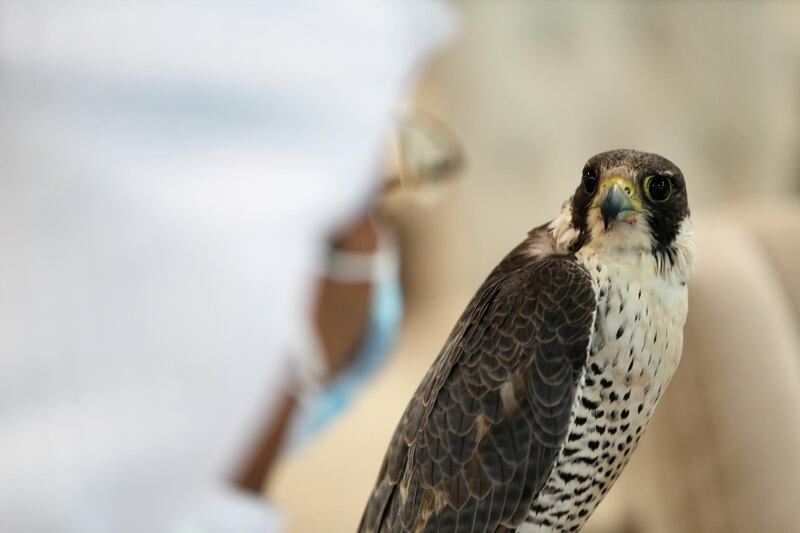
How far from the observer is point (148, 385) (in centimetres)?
69

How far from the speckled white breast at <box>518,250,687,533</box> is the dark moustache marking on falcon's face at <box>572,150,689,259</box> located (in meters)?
0.01

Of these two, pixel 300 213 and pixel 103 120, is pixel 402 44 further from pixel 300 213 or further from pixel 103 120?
pixel 103 120

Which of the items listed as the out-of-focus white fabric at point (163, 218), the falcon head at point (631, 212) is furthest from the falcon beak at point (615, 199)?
the out-of-focus white fabric at point (163, 218)

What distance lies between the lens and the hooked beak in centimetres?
26

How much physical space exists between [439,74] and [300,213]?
0.27m

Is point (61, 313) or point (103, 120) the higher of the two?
point (103, 120)

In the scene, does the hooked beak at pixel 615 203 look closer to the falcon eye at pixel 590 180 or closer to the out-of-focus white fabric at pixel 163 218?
the falcon eye at pixel 590 180

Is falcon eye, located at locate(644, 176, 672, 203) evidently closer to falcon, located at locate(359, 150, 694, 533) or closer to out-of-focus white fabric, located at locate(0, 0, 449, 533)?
falcon, located at locate(359, 150, 694, 533)

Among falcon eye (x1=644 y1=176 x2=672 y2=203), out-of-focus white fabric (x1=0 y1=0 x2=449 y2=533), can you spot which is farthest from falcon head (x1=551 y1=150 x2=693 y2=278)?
out-of-focus white fabric (x1=0 y1=0 x2=449 y2=533)

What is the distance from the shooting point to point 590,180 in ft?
0.88

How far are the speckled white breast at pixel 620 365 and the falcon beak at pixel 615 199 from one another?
3 cm

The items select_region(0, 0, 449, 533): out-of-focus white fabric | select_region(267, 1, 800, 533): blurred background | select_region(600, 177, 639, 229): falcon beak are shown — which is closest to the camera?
select_region(600, 177, 639, 229): falcon beak

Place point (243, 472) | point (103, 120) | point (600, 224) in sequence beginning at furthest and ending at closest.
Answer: point (103, 120)
point (243, 472)
point (600, 224)

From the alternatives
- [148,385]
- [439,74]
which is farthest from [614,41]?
[148,385]
